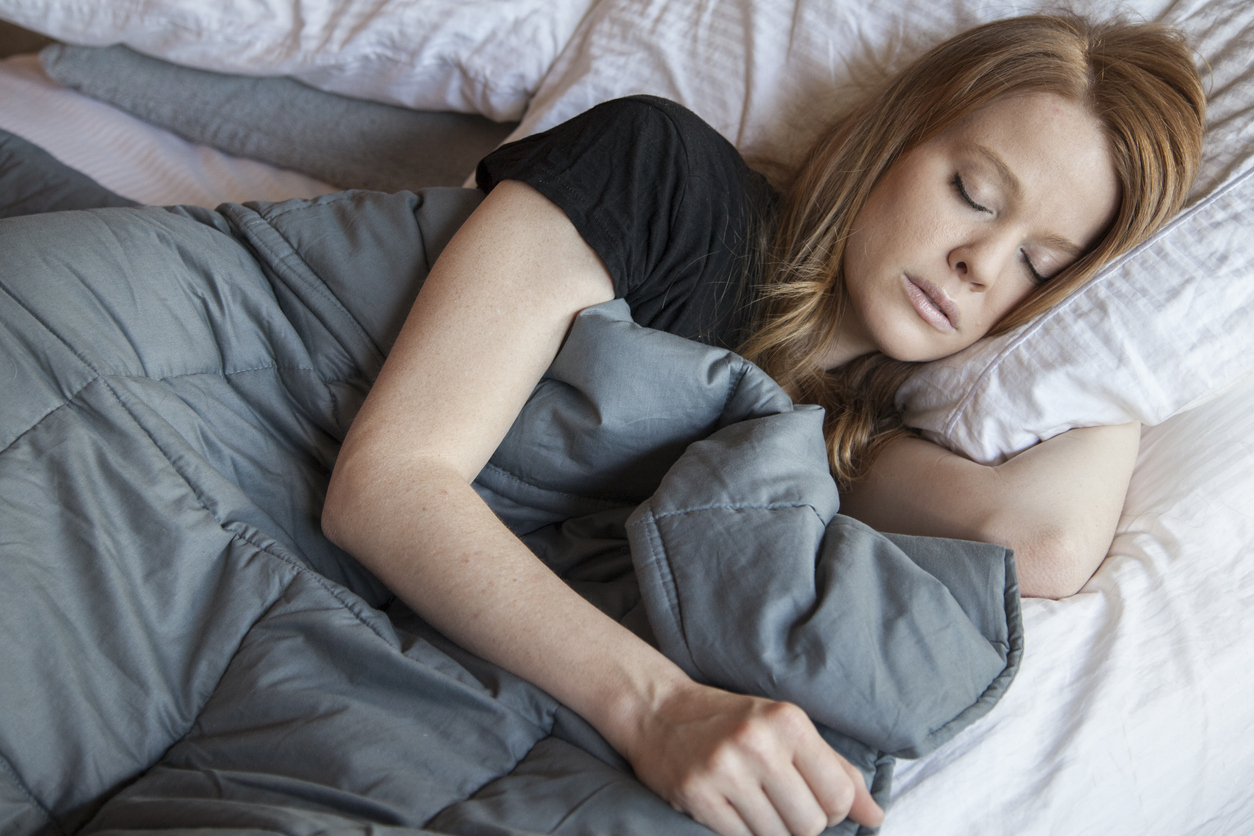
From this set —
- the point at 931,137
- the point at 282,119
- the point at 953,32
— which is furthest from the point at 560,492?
the point at 282,119

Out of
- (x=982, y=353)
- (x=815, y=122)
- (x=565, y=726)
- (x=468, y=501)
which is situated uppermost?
(x=815, y=122)

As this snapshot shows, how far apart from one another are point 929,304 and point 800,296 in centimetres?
14

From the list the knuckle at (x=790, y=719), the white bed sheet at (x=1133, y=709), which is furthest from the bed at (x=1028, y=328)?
the knuckle at (x=790, y=719)

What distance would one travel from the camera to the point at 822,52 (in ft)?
3.68

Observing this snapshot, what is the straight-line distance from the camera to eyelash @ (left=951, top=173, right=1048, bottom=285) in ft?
2.98

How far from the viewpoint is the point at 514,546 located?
2.30 ft

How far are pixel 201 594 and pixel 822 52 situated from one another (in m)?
0.97

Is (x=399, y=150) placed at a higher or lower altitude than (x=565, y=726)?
higher

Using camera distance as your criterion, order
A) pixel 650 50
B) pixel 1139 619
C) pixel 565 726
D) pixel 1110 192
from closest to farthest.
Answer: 1. pixel 565 726
2. pixel 1139 619
3. pixel 1110 192
4. pixel 650 50

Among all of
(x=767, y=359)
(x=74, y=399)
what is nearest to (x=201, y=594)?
(x=74, y=399)

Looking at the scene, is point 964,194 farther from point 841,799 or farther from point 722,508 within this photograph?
point 841,799

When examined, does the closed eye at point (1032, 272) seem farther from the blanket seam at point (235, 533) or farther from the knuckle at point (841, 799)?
the blanket seam at point (235, 533)

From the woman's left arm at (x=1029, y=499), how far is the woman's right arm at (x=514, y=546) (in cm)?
35

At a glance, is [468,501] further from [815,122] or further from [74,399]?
[815,122]
